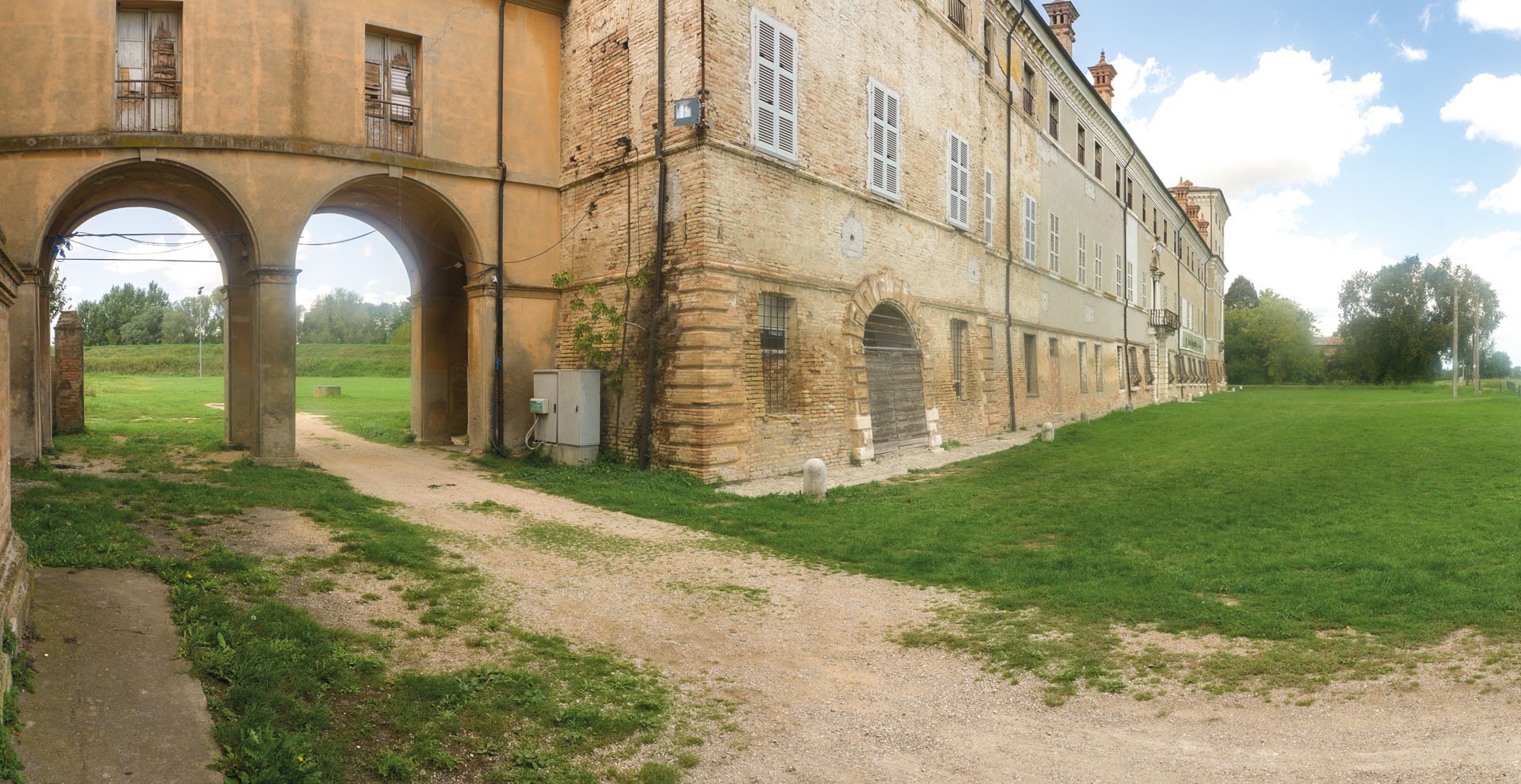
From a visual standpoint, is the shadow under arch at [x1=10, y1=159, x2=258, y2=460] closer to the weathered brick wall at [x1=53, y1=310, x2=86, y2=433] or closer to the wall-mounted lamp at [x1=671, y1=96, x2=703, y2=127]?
the weathered brick wall at [x1=53, y1=310, x2=86, y2=433]

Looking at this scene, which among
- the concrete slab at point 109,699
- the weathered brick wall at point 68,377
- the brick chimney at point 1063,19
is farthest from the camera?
the brick chimney at point 1063,19

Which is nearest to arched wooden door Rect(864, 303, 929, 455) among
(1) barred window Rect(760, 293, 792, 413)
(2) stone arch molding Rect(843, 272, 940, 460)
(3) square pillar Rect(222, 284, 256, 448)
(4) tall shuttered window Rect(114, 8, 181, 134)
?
(2) stone arch molding Rect(843, 272, 940, 460)

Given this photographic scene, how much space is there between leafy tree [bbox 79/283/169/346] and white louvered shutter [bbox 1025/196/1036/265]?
260 feet

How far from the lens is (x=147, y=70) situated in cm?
1233

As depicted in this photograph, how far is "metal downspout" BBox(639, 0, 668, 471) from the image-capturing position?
1270 centimetres

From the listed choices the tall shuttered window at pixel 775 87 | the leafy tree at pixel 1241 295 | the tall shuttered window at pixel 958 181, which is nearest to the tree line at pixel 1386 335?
the leafy tree at pixel 1241 295

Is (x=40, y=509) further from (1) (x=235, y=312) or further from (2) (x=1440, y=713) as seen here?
(2) (x=1440, y=713)

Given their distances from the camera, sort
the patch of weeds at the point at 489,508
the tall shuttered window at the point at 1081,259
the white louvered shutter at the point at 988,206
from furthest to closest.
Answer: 1. the tall shuttered window at the point at 1081,259
2. the white louvered shutter at the point at 988,206
3. the patch of weeds at the point at 489,508

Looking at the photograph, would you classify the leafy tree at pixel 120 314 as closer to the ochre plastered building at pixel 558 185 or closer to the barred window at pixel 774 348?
the ochre plastered building at pixel 558 185

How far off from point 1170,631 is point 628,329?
9317 millimetres

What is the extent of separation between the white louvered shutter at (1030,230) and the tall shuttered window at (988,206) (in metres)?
2.80

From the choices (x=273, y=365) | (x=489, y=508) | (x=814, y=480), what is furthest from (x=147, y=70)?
(x=814, y=480)

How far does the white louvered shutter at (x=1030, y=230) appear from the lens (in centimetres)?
2408

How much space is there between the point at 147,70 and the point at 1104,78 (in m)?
36.9
